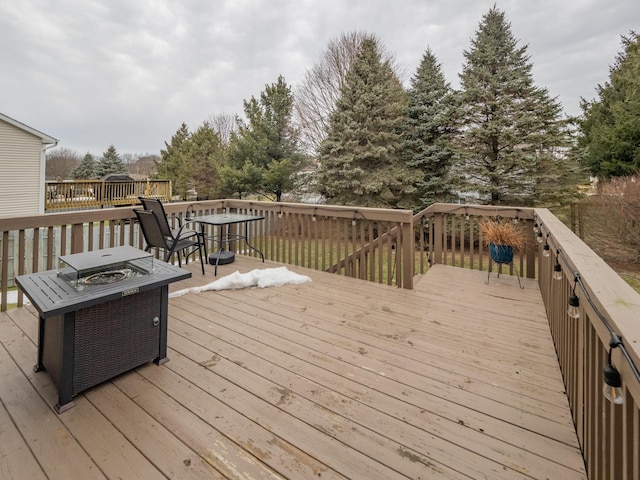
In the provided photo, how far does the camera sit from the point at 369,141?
9.64 meters

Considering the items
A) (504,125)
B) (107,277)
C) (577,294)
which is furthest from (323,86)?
(577,294)

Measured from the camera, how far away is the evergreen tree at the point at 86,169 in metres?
25.2

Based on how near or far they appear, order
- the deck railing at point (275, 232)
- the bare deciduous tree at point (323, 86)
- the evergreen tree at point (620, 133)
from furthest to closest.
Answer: the bare deciduous tree at point (323, 86) → the evergreen tree at point (620, 133) → the deck railing at point (275, 232)

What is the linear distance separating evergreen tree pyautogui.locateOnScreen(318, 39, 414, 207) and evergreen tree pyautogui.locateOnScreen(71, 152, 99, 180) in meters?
24.1

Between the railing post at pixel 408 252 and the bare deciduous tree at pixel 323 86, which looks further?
the bare deciduous tree at pixel 323 86

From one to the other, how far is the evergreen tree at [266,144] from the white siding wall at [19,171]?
20.5 feet

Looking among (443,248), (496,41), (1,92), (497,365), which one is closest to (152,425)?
(497,365)

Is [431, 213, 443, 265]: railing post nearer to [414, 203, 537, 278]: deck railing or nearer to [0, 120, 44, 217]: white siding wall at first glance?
[414, 203, 537, 278]: deck railing

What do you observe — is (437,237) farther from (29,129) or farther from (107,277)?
(29,129)

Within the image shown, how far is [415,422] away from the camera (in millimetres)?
1515

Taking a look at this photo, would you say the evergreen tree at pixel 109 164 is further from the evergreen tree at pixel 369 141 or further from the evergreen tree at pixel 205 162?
the evergreen tree at pixel 369 141

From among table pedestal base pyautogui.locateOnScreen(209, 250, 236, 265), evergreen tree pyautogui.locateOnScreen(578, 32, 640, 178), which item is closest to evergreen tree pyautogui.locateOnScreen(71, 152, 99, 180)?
table pedestal base pyautogui.locateOnScreen(209, 250, 236, 265)

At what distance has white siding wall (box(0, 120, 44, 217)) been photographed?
10141 mm

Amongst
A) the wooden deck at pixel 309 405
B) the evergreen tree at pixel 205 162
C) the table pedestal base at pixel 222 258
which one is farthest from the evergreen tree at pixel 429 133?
the evergreen tree at pixel 205 162
